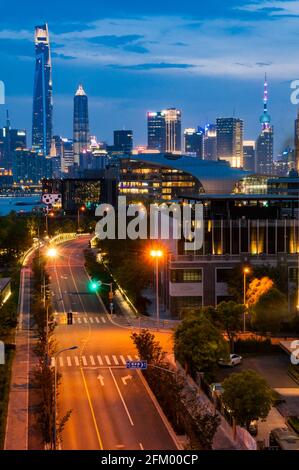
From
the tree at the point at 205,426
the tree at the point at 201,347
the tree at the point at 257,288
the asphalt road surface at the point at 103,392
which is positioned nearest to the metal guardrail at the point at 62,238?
the asphalt road surface at the point at 103,392

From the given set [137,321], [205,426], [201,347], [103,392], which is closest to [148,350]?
[201,347]

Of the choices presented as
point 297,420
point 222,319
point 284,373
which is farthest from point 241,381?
point 222,319

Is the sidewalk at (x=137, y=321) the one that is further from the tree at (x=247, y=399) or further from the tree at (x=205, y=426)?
the tree at (x=247, y=399)

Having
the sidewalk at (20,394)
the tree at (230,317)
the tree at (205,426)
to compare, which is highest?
the tree at (230,317)

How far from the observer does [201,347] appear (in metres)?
33.3

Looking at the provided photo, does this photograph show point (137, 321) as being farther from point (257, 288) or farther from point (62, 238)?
point (62, 238)

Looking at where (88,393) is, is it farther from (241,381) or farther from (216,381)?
(241,381)

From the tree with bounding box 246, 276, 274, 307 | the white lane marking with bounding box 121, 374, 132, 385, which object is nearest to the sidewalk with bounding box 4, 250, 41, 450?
the white lane marking with bounding box 121, 374, 132, 385

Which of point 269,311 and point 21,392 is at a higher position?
point 269,311

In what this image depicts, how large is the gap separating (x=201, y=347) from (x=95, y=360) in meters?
7.08

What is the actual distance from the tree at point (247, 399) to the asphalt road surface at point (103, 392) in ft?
7.80

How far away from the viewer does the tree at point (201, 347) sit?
109 feet

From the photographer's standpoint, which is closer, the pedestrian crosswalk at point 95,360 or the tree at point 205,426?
the tree at point 205,426
